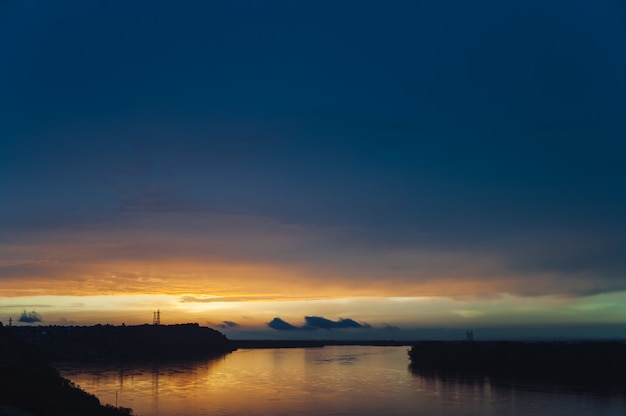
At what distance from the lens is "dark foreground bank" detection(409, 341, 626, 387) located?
301ft

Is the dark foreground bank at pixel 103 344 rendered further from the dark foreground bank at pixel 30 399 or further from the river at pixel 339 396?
the dark foreground bank at pixel 30 399

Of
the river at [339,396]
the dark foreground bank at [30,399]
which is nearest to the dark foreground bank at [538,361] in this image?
the river at [339,396]

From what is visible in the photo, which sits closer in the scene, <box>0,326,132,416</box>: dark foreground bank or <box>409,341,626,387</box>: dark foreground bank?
<box>0,326,132,416</box>: dark foreground bank

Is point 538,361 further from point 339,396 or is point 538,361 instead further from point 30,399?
point 30,399

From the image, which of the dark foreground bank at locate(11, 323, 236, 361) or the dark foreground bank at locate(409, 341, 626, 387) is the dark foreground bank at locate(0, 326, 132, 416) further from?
the dark foreground bank at locate(11, 323, 236, 361)

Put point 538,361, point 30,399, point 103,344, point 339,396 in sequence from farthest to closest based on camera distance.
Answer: point 103,344 < point 538,361 < point 339,396 < point 30,399

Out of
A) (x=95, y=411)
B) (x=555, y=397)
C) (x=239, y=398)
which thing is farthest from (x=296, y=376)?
(x=95, y=411)

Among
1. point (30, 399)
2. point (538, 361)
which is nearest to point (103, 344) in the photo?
point (538, 361)

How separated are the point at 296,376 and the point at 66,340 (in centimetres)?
10320

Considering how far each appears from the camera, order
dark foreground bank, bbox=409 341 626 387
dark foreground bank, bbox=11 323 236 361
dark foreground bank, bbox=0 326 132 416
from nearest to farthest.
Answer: dark foreground bank, bbox=0 326 132 416
dark foreground bank, bbox=409 341 626 387
dark foreground bank, bbox=11 323 236 361

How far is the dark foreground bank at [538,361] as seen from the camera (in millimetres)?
91688

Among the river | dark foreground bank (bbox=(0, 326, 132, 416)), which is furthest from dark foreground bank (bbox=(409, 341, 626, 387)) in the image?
dark foreground bank (bbox=(0, 326, 132, 416))

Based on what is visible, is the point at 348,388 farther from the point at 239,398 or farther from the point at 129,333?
the point at 129,333

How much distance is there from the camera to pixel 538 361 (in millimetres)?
102375
